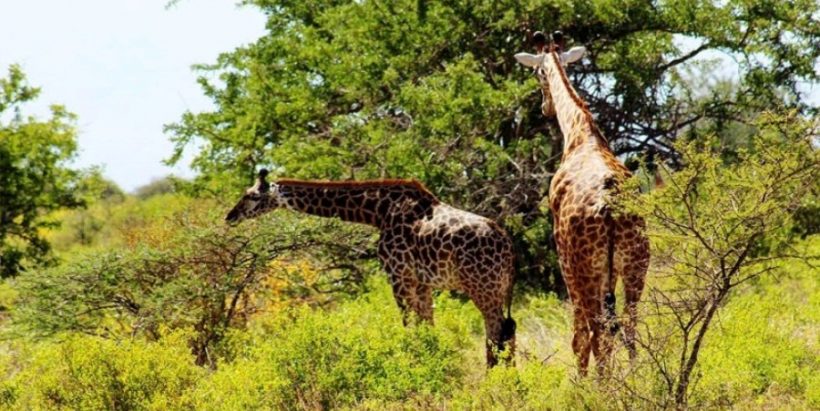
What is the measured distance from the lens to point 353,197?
11.8m

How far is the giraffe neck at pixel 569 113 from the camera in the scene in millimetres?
10352

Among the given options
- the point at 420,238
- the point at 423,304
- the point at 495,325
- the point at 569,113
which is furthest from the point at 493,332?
the point at 569,113

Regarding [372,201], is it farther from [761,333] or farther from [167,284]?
[761,333]

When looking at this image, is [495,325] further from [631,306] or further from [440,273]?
[631,306]

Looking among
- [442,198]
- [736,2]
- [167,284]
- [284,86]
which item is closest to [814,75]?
[736,2]

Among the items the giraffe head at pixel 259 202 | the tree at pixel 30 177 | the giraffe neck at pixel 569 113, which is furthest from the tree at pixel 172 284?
the tree at pixel 30 177

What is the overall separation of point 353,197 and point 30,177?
16.2 metres

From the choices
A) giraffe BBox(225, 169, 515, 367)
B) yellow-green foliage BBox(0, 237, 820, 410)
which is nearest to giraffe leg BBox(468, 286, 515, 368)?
giraffe BBox(225, 169, 515, 367)

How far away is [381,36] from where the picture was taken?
18.0 m

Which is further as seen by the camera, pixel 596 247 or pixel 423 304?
pixel 423 304

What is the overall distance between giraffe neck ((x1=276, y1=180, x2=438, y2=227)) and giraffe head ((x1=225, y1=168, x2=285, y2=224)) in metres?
0.06

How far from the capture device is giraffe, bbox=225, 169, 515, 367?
10781mm

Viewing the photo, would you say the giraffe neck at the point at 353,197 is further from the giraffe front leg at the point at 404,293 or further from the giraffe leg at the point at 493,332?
the giraffe leg at the point at 493,332

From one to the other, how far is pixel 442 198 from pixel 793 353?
21.6 feet
